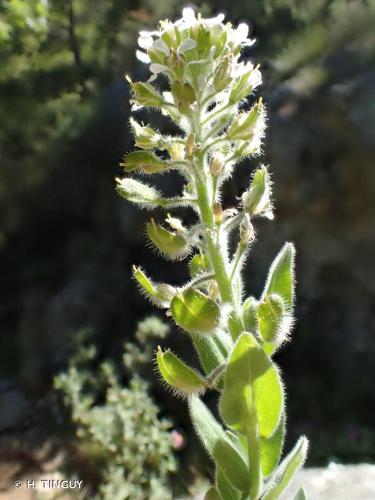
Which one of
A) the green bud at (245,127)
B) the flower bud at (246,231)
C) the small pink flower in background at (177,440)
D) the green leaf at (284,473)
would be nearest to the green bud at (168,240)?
the flower bud at (246,231)

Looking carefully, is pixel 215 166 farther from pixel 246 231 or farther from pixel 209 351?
pixel 209 351

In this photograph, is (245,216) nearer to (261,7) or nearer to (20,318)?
(261,7)

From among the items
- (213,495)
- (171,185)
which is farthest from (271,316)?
(171,185)

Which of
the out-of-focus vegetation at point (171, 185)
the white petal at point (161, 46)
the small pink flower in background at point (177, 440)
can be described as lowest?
the white petal at point (161, 46)

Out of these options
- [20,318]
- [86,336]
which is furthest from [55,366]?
[20,318]

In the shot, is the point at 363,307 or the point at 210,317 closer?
the point at 210,317

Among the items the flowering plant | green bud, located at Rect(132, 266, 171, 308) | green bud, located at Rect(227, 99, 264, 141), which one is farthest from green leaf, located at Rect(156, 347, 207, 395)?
green bud, located at Rect(227, 99, 264, 141)

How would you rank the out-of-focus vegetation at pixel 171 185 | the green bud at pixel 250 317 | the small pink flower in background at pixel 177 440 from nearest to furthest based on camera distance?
the green bud at pixel 250 317 → the small pink flower in background at pixel 177 440 → the out-of-focus vegetation at pixel 171 185

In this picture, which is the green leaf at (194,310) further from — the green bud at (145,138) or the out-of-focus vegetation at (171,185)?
the out-of-focus vegetation at (171,185)

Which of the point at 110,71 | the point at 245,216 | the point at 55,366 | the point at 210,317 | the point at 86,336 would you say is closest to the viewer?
the point at 210,317

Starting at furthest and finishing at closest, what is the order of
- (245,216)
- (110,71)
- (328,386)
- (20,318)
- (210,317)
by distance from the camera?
(20,318), (110,71), (328,386), (245,216), (210,317)
